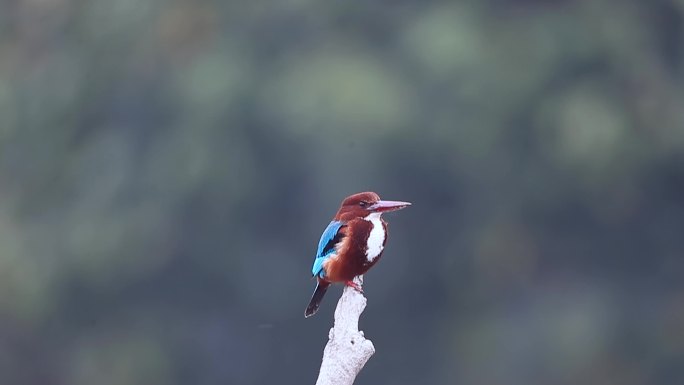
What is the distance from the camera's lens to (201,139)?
6965 mm

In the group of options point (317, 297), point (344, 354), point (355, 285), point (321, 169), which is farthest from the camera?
point (321, 169)

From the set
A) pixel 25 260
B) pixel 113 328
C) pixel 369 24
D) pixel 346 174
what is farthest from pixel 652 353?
pixel 25 260

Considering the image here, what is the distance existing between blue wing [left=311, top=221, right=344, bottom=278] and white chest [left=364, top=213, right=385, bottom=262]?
0.22 ft

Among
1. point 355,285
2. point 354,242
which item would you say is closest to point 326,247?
point 354,242

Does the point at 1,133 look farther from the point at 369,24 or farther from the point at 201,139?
the point at 369,24

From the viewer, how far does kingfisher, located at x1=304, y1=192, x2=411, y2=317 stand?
2506mm

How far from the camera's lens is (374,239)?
100 inches

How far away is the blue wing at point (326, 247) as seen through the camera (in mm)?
2549

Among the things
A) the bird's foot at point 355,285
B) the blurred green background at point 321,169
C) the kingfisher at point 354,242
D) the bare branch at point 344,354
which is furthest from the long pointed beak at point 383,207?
the blurred green background at point 321,169

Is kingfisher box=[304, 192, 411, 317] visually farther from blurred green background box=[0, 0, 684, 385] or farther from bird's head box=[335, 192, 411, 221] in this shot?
blurred green background box=[0, 0, 684, 385]

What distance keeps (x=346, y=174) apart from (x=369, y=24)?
0.99 meters

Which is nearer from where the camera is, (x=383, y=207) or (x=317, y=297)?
(x=383, y=207)

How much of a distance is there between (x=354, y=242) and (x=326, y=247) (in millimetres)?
66

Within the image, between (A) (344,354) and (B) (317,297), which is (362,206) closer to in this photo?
(B) (317,297)
